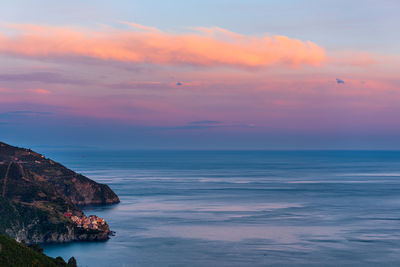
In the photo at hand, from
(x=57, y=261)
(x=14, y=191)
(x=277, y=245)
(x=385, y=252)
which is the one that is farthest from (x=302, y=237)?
(x=14, y=191)

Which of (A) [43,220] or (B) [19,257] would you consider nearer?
(B) [19,257]

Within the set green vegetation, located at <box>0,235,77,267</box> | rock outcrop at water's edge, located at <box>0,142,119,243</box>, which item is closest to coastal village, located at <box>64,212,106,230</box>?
rock outcrop at water's edge, located at <box>0,142,119,243</box>

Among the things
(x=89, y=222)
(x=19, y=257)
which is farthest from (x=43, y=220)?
(x=19, y=257)

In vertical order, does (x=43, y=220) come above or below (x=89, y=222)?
above

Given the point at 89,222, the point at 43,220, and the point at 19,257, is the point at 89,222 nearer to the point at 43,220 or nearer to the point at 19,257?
the point at 43,220

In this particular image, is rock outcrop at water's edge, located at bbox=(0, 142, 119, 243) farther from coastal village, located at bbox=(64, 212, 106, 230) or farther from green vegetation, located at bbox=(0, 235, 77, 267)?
green vegetation, located at bbox=(0, 235, 77, 267)

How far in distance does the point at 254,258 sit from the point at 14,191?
82437 millimetres

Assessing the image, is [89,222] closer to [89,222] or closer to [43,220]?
[89,222]

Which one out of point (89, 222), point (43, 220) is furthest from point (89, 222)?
point (43, 220)

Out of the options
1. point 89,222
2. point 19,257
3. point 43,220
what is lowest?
point 19,257

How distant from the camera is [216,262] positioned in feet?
400

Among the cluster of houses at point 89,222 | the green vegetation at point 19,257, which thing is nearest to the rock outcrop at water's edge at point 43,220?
the cluster of houses at point 89,222

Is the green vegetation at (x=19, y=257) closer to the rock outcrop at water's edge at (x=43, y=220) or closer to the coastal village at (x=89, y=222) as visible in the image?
the rock outcrop at water's edge at (x=43, y=220)

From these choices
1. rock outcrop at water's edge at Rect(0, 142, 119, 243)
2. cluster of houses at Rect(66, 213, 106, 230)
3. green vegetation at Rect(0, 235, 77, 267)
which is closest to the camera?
green vegetation at Rect(0, 235, 77, 267)
